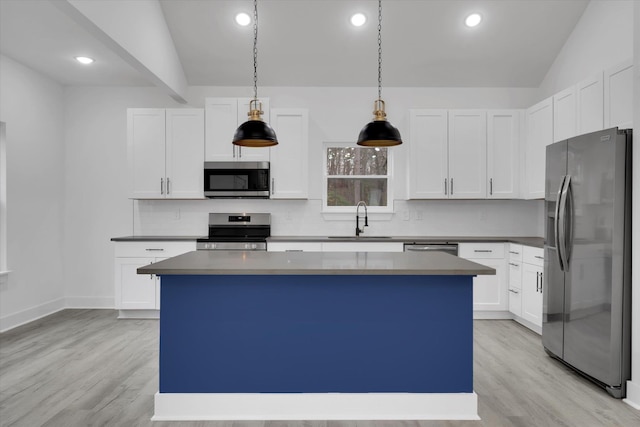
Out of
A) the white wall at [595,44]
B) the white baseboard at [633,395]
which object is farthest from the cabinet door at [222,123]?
the white baseboard at [633,395]

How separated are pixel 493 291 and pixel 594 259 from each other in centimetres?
187

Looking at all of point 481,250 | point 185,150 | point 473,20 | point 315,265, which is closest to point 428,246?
point 481,250

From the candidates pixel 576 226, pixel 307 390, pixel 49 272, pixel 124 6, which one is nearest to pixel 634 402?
pixel 576 226

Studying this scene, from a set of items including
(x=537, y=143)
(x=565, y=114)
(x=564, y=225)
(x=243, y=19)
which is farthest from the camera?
(x=537, y=143)

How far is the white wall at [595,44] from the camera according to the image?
3.98 meters

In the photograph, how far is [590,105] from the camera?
3.72 metres

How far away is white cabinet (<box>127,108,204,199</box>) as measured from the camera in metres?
4.96

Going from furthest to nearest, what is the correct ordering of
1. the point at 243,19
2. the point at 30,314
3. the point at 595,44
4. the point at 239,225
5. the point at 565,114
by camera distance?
the point at 239,225 → the point at 30,314 → the point at 243,19 → the point at 595,44 → the point at 565,114

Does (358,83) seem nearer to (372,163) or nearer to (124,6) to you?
(372,163)

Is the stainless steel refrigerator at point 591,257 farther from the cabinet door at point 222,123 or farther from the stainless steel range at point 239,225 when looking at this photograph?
the cabinet door at point 222,123

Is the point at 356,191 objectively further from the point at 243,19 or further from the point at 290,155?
the point at 243,19

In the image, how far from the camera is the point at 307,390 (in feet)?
8.42

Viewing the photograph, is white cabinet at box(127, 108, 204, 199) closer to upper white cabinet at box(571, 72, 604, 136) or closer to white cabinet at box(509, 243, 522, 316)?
white cabinet at box(509, 243, 522, 316)

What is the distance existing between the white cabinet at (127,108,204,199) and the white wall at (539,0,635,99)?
4.13 meters
